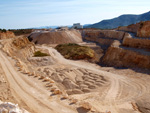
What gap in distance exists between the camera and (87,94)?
1307cm

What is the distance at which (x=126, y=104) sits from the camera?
11.0 m

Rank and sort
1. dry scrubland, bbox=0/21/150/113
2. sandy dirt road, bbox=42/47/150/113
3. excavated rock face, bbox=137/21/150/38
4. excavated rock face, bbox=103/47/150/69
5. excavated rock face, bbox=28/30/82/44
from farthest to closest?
excavated rock face, bbox=28/30/82/44 → excavated rock face, bbox=137/21/150/38 → excavated rock face, bbox=103/47/150/69 → sandy dirt road, bbox=42/47/150/113 → dry scrubland, bbox=0/21/150/113

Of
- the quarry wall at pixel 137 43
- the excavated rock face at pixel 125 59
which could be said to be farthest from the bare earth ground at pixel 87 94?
the quarry wall at pixel 137 43

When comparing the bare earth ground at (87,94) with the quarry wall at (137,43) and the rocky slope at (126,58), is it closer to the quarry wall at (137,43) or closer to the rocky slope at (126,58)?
the rocky slope at (126,58)

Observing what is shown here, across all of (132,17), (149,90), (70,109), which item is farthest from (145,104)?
(132,17)

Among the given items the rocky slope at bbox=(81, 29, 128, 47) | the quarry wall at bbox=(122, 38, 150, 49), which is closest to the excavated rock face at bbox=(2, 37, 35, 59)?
the quarry wall at bbox=(122, 38, 150, 49)

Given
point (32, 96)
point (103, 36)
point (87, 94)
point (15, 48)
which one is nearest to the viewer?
point (32, 96)

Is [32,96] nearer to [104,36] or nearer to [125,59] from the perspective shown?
[125,59]

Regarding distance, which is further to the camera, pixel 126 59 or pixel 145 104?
pixel 126 59

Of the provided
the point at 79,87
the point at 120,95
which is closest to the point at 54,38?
the point at 79,87

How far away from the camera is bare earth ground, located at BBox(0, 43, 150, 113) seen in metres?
7.18

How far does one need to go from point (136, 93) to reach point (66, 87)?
6711 millimetres

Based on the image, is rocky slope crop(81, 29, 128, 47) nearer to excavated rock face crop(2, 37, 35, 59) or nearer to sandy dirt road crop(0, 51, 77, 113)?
excavated rock face crop(2, 37, 35, 59)

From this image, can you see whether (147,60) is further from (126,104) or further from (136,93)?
(126,104)
